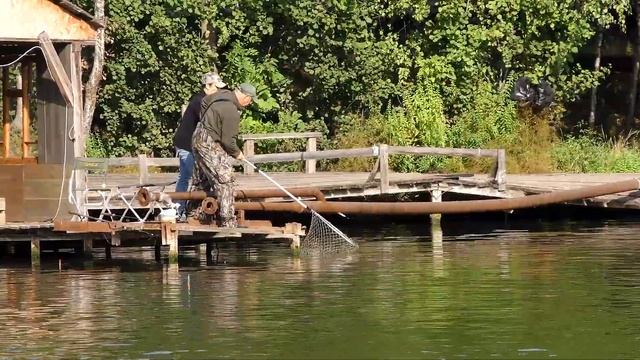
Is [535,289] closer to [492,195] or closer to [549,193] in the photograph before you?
[549,193]

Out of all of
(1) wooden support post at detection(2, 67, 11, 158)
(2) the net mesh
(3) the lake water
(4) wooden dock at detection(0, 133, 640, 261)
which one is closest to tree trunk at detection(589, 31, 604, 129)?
(4) wooden dock at detection(0, 133, 640, 261)

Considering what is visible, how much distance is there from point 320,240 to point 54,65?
434cm

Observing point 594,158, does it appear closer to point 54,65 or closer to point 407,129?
point 407,129

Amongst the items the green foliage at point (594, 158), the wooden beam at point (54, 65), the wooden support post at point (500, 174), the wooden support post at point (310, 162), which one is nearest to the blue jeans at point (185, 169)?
the wooden beam at point (54, 65)

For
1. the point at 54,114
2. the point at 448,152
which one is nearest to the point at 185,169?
the point at 54,114

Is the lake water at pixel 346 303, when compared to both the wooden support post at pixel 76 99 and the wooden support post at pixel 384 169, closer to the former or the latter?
the wooden support post at pixel 384 169

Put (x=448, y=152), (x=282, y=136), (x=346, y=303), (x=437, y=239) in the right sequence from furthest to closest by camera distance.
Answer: (x=282, y=136)
(x=448, y=152)
(x=437, y=239)
(x=346, y=303)

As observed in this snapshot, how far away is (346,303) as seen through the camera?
1752 centimetres

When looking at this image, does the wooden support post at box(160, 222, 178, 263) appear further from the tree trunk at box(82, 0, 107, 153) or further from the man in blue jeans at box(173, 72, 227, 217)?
the tree trunk at box(82, 0, 107, 153)

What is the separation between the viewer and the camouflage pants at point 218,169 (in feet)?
70.3

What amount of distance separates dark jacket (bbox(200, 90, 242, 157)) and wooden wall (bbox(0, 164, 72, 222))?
2875mm

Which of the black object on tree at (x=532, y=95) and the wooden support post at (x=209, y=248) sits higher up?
the black object on tree at (x=532, y=95)

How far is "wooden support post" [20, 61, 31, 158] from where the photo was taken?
23359mm

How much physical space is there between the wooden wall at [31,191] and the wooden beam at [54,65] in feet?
3.78
